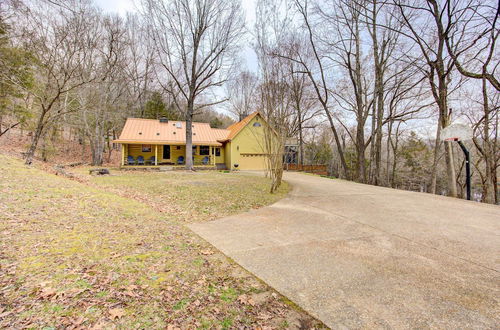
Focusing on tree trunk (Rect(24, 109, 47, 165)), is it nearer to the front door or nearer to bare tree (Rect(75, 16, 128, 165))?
bare tree (Rect(75, 16, 128, 165))

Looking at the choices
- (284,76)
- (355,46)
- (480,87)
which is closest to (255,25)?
(284,76)

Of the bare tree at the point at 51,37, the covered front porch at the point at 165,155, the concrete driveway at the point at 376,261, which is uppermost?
the bare tree at the point at 51,37

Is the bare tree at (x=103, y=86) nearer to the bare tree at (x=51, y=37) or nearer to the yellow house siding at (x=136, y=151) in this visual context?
the yellow house siding at (x=136, y=151)

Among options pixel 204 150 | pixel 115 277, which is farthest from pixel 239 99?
pixel 115 277

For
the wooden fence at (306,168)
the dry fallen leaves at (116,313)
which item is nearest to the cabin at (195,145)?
the wooden fence at (306,168)

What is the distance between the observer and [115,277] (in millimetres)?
2426

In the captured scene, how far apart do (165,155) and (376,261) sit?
19.3 m

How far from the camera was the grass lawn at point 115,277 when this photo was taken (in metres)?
1.87

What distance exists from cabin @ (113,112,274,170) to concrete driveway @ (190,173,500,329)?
13.8 m

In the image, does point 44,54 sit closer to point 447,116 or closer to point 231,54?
point 231,54

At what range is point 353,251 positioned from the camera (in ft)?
11.0

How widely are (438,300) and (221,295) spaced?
7.33 ft

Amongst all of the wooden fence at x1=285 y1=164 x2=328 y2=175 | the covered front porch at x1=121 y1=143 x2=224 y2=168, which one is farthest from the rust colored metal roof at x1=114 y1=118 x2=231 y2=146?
the wooden fence at x1=285 y1=164 x2=328 y2=175

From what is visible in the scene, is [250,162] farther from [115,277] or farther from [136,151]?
[115,277]
